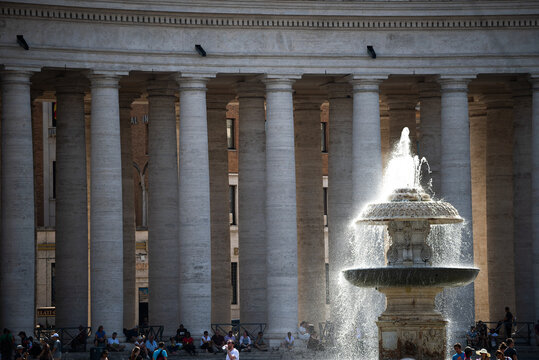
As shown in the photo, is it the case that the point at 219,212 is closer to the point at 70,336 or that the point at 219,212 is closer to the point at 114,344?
the point at 70,336

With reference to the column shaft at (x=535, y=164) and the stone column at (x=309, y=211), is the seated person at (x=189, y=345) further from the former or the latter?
the column shaft at (x=535, y=164)

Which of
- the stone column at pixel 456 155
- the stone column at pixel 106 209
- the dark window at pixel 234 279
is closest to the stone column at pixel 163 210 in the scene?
the stone column at pixel 106 209

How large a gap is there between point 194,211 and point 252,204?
19.3 feet

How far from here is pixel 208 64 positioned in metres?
65.0

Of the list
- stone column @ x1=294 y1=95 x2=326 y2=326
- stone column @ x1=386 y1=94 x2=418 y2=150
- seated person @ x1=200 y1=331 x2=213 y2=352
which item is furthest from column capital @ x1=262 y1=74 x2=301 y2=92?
seated person @ x1=200 y1=331 x2=213 y2=352

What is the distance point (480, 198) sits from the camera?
78750 mm

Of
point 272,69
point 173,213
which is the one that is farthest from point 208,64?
point 173,213

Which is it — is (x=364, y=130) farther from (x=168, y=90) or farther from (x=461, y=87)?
(x=168, y=90)

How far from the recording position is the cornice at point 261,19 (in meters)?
62.2

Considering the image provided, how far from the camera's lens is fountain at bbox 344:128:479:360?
4431 cm

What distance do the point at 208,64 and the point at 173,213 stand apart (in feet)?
28.3

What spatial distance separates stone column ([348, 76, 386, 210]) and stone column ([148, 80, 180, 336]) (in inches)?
385

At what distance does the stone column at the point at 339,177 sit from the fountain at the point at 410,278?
76.4 feet

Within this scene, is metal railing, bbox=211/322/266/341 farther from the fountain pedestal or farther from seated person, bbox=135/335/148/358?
the fountain pedestal
